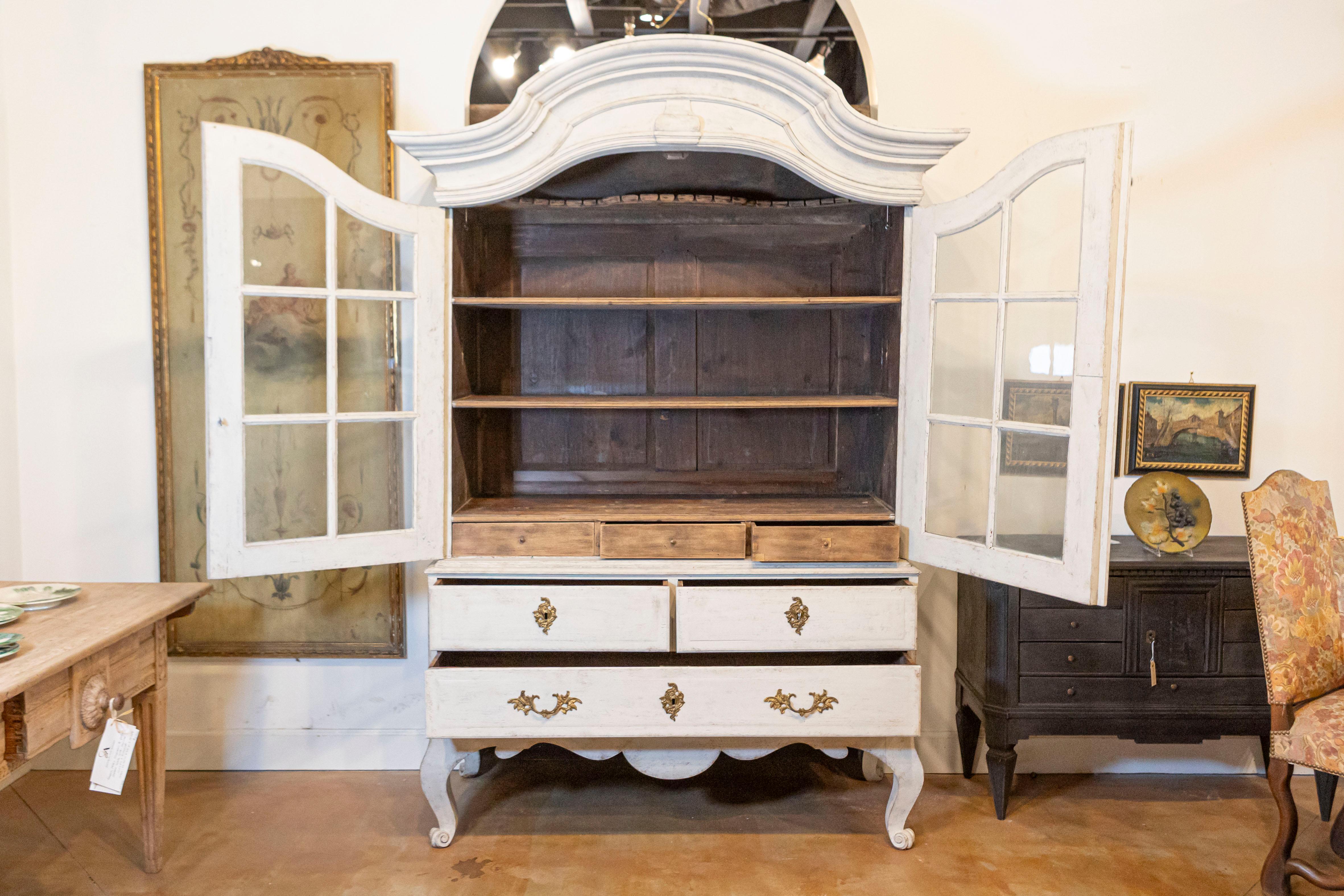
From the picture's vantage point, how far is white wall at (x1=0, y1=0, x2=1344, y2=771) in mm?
2777

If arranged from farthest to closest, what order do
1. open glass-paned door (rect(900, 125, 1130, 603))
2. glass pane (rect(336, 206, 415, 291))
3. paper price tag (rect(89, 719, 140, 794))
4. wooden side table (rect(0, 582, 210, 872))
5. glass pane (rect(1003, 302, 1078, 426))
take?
glass pane (rect(336, 206, 415, 291)), glass pane (rect(1003, 302, 1078, 426)), open glass-paned door (rect(900, 125, 1130, 603)), paper price tag (rect(89, 719, 140, 794)), wooden side table (rect(0, 582, 210, 872))

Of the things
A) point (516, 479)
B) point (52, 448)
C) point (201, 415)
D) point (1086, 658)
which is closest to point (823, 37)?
point (516, 479)

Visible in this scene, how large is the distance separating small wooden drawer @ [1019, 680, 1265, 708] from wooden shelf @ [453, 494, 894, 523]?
0.67 metres

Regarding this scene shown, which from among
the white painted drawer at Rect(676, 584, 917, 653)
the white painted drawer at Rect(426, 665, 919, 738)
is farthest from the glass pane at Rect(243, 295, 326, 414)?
the white painted drawer at Rect(676, 584, 917, 653)

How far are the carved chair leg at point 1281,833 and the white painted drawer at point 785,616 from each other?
36.6 inches

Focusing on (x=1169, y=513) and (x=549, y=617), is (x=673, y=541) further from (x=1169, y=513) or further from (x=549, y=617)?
(x=1169, y=513)

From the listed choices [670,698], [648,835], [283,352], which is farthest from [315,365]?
[648,835]

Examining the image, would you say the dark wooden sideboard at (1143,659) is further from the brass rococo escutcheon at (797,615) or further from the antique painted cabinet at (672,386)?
the brass rococo escutcheon at (797,615)

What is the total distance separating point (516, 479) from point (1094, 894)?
203cm

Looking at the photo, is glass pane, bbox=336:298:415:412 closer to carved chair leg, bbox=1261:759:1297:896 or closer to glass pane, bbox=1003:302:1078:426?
glass pane, bbox=1003:302:1078:426

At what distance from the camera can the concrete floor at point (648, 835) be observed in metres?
2.26

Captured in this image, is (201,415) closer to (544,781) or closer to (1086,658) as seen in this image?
(544,781)

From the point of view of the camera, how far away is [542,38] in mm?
2836

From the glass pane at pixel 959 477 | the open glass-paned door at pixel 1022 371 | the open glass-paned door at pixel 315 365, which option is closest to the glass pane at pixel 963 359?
the open glass-paned door at pixel 1022 371
